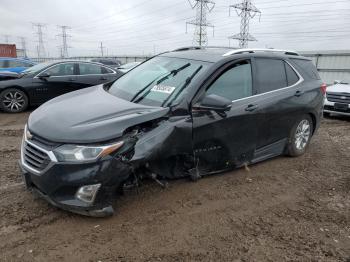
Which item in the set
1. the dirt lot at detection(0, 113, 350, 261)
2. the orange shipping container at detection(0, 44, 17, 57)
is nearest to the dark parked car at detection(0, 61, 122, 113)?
the dirt lot at detection(0, 113, 350, 261)

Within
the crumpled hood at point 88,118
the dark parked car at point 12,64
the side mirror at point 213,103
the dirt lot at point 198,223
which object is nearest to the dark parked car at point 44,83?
the dirt lot at point 198,223

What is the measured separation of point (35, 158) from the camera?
3250 mm

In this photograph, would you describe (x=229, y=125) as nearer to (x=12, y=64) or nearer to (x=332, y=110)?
(x=332, y=110)

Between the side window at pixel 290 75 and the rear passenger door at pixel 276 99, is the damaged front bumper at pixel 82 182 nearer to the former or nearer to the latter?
the rear passenger door at pixel 276 99

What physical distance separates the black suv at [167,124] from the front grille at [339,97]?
4966 mm

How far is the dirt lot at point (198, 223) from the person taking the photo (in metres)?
2.99

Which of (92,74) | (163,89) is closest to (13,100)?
(92,74)

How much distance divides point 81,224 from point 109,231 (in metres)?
0.32

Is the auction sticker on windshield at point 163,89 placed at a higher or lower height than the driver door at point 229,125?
higher

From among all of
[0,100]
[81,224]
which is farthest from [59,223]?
[0,100]

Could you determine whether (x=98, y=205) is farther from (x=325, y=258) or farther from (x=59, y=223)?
(x=325, y=258)

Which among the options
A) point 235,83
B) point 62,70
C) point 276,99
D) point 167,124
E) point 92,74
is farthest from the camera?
point 92,74

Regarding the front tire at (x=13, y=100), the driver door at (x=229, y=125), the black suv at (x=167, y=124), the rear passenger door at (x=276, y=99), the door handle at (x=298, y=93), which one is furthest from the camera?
the front tire at (x=13, y=100)

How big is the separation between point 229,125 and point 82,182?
76.7 inches
